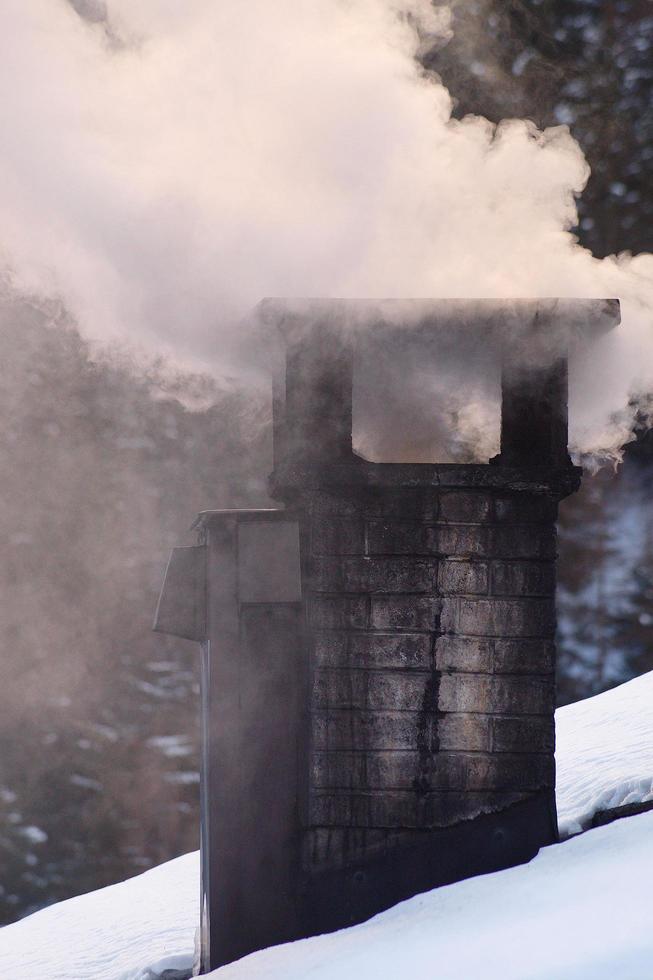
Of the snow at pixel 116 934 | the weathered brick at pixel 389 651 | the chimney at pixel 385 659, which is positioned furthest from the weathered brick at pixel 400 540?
the snow at pixel 116 934

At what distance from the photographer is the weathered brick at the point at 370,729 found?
4.86 meters

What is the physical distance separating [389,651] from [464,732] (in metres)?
0.47

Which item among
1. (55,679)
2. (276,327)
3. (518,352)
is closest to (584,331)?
(518,352)

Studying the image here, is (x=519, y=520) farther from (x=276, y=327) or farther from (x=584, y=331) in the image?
(x=276, y=327)

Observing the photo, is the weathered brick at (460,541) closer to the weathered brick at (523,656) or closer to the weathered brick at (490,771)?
the weathered brick at (523,656)

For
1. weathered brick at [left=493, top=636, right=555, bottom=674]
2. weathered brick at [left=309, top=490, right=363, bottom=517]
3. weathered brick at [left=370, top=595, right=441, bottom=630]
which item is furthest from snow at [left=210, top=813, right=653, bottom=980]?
weathered brick at [left=309, top=490, right=363, bottom=517]

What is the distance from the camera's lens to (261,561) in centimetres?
501

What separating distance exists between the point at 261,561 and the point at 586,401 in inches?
76.9

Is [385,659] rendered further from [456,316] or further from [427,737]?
[456,316]

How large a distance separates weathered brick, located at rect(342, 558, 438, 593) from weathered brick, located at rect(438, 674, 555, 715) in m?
0.41

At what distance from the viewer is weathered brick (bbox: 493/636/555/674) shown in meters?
4.92

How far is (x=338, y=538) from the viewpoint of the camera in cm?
494

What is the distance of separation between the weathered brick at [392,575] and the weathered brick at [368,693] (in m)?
0.36

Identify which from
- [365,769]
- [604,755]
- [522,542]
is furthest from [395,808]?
[604,755]
